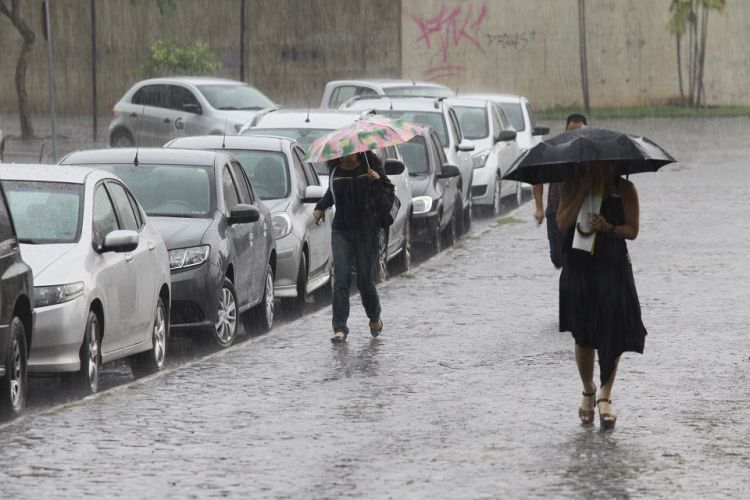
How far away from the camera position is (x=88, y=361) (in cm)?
1093

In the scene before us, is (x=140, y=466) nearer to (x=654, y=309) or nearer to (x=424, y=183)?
(x=654, y=309)

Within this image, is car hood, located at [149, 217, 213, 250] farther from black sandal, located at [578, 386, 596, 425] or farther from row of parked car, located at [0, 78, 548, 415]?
black sandal, located at [578, 386, 596, 425]

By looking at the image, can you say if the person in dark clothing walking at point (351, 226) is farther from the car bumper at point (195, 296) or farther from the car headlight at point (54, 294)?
the car headlight at point (54, 294)

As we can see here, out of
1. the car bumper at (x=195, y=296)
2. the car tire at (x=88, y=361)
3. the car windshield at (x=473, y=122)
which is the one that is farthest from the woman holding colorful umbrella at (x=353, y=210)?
the car windshield at (x=473, y=122)

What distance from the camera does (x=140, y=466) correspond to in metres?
8.39

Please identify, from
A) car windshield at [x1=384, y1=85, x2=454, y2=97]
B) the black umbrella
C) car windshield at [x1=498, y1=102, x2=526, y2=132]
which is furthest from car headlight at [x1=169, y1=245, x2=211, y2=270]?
car windshield at [x1=384, y1=85, x2=454, y2=97]

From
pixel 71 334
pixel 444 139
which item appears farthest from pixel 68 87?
pixel 71 334

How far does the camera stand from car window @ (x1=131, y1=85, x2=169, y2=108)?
33219 mm

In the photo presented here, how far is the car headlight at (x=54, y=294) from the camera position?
10.7 m

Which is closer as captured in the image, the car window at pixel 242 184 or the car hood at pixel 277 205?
the car window at pixel 242 184

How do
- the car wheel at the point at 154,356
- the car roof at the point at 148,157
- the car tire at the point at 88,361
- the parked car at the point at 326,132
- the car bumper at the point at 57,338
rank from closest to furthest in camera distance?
the car bumper at the point at 57,338 → the car tire at the point at 88,361 → the car wheel at the point at 154,356 → the car roof at the point at 148,157 → the parked car at the point at 326,132

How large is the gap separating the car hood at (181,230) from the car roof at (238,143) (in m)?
2.87

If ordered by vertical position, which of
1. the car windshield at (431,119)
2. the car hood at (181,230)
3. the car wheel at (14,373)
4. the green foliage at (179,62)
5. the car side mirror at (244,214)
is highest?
the green foliage at (179,62)

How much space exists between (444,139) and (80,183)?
12.4 m
